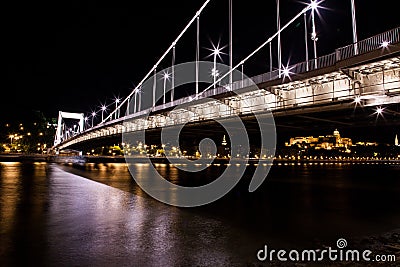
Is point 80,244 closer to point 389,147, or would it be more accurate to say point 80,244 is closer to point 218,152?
point 218,152

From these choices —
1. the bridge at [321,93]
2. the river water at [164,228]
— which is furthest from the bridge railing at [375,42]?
the river water at [164,228]

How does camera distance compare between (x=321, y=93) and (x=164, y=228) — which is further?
(x=321, y=93)

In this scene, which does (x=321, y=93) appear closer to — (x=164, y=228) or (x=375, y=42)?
(x=375, y=42)

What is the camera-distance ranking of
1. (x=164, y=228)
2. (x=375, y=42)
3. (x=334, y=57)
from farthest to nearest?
1. (x=334, y=57)
2. (x=375, y=42)
3. (x=164, y=228)

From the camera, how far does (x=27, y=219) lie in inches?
385

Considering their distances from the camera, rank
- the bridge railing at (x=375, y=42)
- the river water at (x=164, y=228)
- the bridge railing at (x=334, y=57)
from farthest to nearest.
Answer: the bridge railing at (x=334, y=57) → the bridge railing at (x=375, y=42) → the river water at (x=164, y=228)

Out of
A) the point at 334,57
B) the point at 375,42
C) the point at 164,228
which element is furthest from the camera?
the point at 334,57

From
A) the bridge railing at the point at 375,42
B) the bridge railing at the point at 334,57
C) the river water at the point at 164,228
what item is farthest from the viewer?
the bridge railing at the point at 334,57

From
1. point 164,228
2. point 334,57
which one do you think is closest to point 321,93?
point 334,57

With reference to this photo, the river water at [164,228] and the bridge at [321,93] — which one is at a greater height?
the bridge at [321,93]

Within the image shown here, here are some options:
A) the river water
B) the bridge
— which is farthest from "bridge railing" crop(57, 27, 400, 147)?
the river water

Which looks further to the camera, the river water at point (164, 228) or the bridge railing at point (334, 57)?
the bridge railing at point (334, 57)

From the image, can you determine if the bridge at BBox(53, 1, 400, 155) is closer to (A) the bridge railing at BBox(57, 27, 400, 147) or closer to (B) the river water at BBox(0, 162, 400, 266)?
(A) the bridge railing at BBox(57, 27, 400, 147)

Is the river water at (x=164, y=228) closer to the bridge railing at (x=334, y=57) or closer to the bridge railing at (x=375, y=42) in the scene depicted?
the bridge railing at (x=375, y=42)
